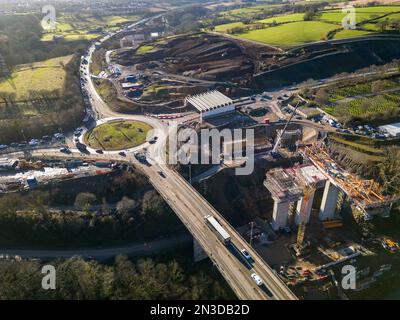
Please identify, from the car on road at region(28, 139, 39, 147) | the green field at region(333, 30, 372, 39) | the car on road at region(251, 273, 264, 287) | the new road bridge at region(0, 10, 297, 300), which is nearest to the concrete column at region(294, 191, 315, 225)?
the new road bridge at region(0, 10, 297, 300)

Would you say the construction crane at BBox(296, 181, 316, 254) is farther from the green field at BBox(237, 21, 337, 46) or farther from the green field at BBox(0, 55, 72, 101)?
the green field at BBox(0, 55, 72, 101)

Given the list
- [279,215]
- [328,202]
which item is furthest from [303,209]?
[328,202]

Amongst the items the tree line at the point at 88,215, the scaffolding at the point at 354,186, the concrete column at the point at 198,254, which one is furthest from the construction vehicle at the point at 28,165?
the scaffolding at the point at 354,186

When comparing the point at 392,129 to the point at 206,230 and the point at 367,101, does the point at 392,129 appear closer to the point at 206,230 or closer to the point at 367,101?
the point at 367,101
